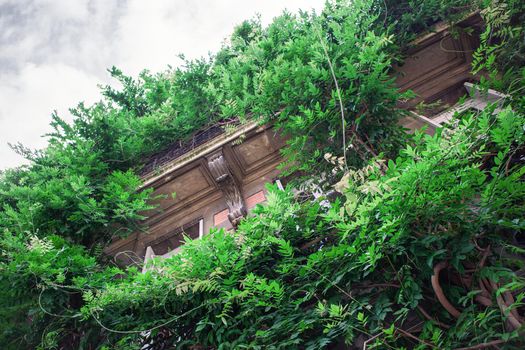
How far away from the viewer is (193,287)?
13.8ft

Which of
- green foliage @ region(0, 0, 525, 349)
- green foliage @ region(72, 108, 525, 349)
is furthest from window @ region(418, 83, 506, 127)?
green foliage @ region(72, 108, 525, 349)

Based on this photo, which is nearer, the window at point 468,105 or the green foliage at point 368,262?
the green foliage at point 368,262

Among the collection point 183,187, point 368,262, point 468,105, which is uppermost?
point 183,187

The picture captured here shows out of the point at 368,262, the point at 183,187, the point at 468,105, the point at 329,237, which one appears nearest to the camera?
the point at 368,262

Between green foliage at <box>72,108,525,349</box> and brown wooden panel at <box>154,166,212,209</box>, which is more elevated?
brown wooden panel at <box>154,166,212,209</box>

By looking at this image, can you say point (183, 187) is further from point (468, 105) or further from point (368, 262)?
point (468, 105)

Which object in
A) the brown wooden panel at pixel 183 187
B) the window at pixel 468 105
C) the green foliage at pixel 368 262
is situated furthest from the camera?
the brown wooden panel at pixel 183 187

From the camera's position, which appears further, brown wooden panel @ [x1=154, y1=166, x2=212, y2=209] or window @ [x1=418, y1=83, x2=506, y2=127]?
brown wooden panel @ [x1=154, y1=166, x2=212, y2=209]

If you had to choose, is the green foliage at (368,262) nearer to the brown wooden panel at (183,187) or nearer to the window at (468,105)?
the window at (468,105)

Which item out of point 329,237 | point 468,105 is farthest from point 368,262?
point 468,105

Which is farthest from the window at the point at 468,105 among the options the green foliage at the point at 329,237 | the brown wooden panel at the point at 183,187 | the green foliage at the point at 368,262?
the brown wooden panel at the point at 183,187

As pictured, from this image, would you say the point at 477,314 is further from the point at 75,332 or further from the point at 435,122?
the point at 75,332

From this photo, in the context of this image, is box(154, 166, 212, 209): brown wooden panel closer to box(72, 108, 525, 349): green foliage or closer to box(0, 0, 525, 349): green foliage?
box(0, 0, 525, 349): green foliage

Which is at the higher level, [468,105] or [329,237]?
[468,105]
